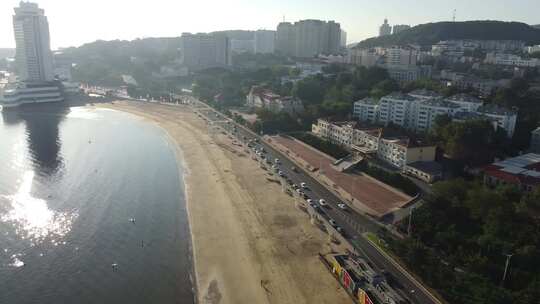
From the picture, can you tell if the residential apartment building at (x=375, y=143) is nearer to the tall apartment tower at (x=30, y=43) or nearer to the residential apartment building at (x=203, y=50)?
the tall apartment tower at (x=30, y=43)

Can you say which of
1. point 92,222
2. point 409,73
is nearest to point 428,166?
point 92,222

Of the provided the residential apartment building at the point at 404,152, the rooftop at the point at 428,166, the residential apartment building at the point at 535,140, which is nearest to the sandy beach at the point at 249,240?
the residential apartment building at the point at 404,152

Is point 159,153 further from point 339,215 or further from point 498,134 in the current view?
point 498,134

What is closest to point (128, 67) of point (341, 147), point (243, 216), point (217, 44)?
point (217, 44)

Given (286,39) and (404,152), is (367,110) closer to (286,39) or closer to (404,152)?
(404,152)

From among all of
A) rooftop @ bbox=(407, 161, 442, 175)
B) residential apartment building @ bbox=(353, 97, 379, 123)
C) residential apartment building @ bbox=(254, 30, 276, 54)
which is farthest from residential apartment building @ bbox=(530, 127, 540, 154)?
residential apartment building @ bbox=(254, 30, 276, 54)

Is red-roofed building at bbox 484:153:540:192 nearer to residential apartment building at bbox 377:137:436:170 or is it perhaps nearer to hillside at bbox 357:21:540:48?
residential apartment building at bbox 377:137:436:170
